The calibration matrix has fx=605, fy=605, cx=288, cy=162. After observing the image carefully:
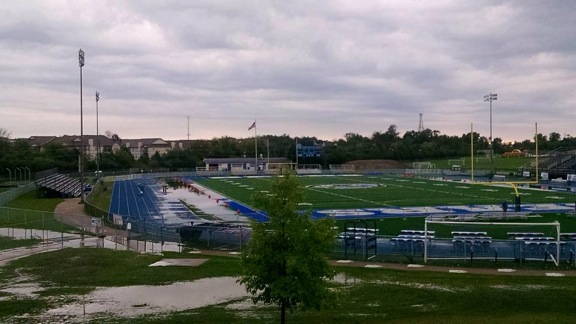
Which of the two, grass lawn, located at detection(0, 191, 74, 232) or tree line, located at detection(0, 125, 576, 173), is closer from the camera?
grass lawn, located at detection(0, 191, 74, 232)

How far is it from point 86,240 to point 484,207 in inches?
1151

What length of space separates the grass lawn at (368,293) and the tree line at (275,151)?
70741 mm

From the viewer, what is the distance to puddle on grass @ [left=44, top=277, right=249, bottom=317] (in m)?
16.6

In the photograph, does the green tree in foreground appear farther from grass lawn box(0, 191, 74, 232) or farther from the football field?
the football field

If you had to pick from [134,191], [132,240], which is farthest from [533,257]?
[134,191]

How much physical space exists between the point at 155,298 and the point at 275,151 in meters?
143

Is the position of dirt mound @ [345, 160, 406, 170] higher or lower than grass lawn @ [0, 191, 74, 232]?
higher

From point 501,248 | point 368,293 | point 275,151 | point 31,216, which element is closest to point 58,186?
point 31,216

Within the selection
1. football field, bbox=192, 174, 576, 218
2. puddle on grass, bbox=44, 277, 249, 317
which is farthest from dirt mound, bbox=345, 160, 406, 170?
puddle on grass, bbox=44, 277, 249, 317

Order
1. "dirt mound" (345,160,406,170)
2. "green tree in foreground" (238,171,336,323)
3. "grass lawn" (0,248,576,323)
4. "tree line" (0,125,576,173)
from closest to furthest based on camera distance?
"green tree in foreground" (238,171,336,323), "grass lawn" (0,248,576,323), "tree line" (0,125,576,173), "dirt mound" (345,160,406,170)

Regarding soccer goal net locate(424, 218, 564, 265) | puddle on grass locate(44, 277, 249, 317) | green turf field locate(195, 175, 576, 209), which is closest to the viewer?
puddle on grass locate(44, 277, 249, 317)

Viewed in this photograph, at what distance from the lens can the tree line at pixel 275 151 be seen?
340ft

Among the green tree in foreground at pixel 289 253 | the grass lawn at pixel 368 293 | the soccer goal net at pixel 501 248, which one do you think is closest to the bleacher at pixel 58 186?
the grass lawn at pixel 368 293

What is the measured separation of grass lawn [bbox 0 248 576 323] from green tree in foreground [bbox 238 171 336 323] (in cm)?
105
